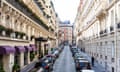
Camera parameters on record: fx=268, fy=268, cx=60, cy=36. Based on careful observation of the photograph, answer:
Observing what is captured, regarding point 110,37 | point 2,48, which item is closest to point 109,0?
point 110,37

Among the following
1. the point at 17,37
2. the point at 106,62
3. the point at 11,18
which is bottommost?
the point at 106,62

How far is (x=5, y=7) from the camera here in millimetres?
24578

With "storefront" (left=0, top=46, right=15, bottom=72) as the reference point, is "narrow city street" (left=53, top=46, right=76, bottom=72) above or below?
below

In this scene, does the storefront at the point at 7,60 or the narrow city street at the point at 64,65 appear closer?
the storefront at the point at 7,60

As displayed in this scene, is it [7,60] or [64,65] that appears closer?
[7,60]

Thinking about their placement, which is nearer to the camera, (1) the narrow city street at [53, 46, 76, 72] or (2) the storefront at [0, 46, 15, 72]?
(2) the storefront at [0, 46, 15, 72]

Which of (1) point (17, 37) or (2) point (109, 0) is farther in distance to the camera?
(2) point (109, 0)

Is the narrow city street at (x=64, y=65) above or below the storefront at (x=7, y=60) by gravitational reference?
below

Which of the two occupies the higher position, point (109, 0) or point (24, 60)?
point (109, 0)

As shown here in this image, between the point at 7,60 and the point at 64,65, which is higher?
the point at 7,60

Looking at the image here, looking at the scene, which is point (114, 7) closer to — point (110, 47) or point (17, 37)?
point (110, 47)

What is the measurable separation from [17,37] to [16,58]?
2.90 m

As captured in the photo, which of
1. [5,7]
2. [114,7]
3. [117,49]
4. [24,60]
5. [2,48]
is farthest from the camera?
[24,60]

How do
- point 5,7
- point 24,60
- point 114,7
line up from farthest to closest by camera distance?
point 24,60 < point 114,7 < point 5,7
